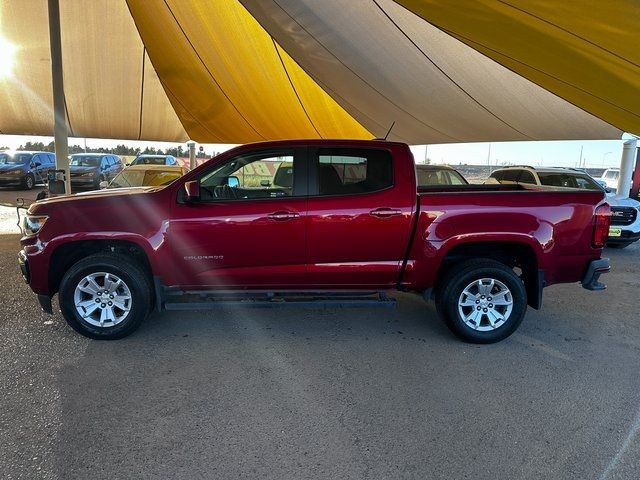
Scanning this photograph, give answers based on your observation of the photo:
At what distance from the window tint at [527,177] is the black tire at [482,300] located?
7.84m

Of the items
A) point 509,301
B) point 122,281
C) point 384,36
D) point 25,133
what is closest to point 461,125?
point 384,36

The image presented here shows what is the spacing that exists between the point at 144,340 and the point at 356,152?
2.98m

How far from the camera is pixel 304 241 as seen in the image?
4672 mm

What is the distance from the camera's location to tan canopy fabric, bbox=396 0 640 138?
12.1ft

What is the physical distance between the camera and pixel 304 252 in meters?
4.70

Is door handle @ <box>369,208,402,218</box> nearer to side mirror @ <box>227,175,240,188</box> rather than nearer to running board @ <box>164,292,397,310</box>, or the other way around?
running board @ <box>164,292,397,310</box>

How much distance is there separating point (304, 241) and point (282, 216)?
34 centimetres

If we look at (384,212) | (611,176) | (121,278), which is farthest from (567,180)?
(611,176)

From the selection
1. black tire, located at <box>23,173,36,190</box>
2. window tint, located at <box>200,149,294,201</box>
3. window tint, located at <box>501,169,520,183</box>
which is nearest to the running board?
window tint, located at <box>200,149,294,201</box>

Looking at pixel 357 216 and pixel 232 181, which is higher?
Answer: pixel 232 181

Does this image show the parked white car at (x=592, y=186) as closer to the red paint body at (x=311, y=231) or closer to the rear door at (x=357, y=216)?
the red paint body at (x=311, y=231)

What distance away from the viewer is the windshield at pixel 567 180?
11172 millimetres

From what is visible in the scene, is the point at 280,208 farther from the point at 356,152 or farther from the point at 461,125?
the point at 461,125

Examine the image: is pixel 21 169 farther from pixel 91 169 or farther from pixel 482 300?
pixel 482 300
